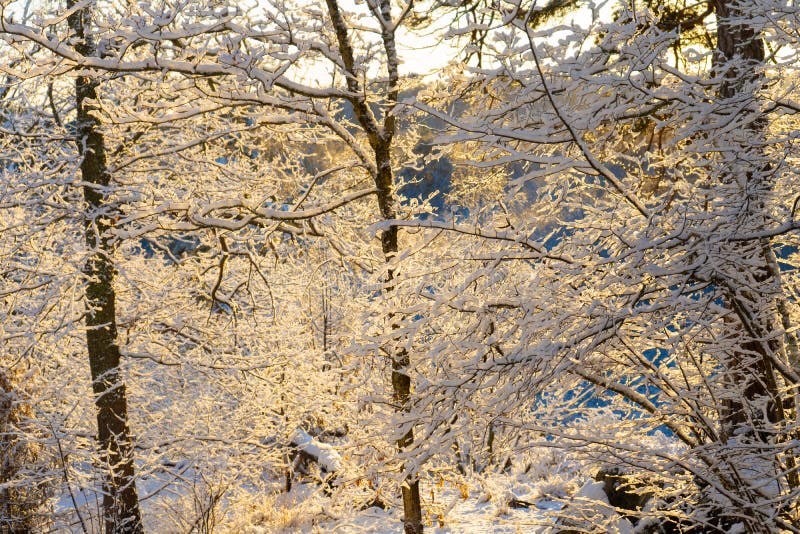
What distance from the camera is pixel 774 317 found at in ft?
12.1

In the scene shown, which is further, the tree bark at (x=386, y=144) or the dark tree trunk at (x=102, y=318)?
the dark tree trunk at (x=102, y=318)

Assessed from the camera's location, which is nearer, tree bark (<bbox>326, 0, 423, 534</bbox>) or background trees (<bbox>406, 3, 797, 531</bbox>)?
background trees (<bbox>406, 3, 797, 531</bbox>)

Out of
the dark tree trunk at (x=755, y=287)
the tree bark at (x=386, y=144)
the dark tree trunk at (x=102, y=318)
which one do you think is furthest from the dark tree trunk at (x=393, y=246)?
the dark tree trunk at (x=102, y=318)

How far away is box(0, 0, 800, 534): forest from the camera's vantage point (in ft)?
9.60

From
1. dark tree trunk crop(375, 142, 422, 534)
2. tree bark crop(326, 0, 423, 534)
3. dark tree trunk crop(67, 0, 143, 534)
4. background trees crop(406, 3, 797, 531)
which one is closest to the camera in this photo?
background trees crop(406, 3, 797, 531)

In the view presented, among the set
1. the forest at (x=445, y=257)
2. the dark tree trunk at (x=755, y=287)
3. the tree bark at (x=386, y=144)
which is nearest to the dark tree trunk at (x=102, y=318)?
the forest at (x=445, y=257)

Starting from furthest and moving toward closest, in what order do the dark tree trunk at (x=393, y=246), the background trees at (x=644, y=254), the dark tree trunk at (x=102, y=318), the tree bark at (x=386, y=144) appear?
1. the dark tree trunk at (x=102, y=318)
2. the dark tree trunk at (x=393, y=246)
3. the tree bark at (x=386, y=144)
4. the background trees at (x=644, y=254)

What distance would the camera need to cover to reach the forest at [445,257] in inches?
115

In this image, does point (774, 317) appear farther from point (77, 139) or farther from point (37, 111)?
point (37, 111)

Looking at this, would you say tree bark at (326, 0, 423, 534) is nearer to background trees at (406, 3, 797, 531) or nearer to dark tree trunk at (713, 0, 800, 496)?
background trees at (406, 3, 797, 531)

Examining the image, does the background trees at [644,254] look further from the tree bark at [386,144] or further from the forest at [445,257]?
the tree bark at [386,144]

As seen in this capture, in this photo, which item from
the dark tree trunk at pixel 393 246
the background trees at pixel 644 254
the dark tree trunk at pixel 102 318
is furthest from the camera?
the dark tree trunk at pixel 102 318

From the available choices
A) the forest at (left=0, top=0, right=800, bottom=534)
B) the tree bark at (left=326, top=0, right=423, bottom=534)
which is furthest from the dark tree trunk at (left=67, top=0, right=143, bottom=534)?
the tree bark at (left=326, top=0, right=423, bottom=534)

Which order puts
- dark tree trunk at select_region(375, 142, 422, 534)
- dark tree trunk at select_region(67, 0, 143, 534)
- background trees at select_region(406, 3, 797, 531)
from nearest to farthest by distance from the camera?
background trees at select_region(406, 3, 797, 531) < dark tree trunk at select_region(375, 142, 422, 534) < dark tree trunk at select_region(67, 0, 143, 534)
